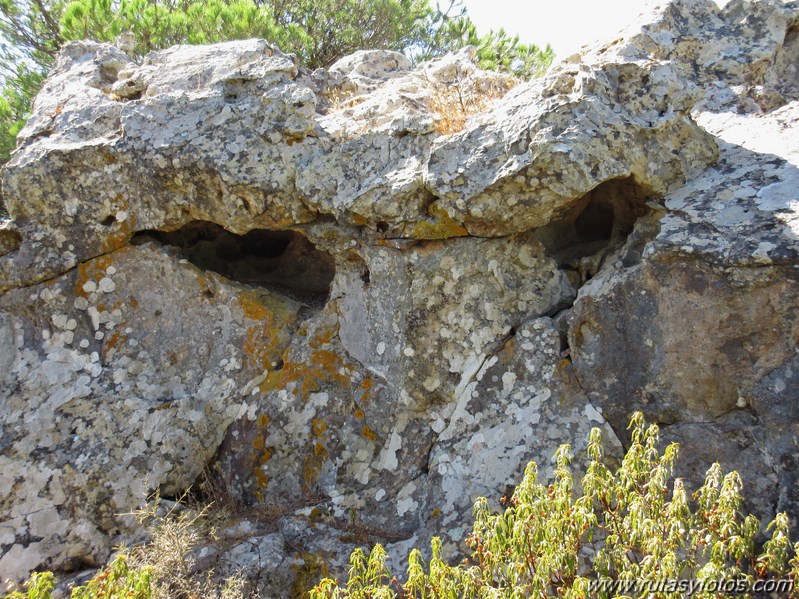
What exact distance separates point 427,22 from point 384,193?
6472 millimetres

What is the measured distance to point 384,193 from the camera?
436 cm

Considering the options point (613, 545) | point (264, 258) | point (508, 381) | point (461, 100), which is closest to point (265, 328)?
point (264, 258)

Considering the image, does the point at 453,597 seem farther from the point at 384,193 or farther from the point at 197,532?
the point at 384,193

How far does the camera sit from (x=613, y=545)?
9.63ft

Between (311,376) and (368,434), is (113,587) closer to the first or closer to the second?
(368,434)

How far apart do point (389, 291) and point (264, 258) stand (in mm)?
1854

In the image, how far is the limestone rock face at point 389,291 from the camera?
12.4ft

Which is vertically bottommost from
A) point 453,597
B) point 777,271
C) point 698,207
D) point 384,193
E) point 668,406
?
point 453,597

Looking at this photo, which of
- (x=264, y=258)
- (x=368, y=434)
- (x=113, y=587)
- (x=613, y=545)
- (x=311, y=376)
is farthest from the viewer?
(x=264, y=258)

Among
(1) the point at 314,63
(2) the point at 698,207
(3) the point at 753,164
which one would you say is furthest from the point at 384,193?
(1) the point at 314,63

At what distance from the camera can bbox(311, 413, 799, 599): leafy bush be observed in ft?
8.48

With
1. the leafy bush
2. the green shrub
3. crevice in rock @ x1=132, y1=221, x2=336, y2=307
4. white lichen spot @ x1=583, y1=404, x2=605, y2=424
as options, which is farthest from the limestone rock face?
the green shrub

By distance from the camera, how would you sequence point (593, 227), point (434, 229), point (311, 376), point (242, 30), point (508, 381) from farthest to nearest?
point (242, 30)
point (593, 227)
point (311, 376)
point (434, 229)
point (508, 381)

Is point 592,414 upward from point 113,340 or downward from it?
downward
